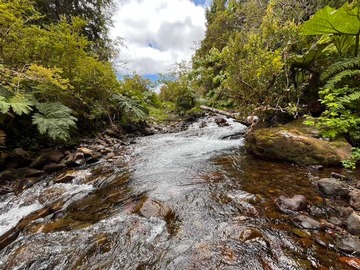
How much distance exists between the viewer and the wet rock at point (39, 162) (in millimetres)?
4801

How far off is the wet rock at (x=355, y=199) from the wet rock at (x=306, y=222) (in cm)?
61

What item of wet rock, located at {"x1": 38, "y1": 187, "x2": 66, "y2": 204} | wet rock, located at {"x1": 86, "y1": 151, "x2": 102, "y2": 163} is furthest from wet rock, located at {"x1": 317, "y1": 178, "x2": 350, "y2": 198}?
wet rock, located at {"x1": 86, "y1": 151, "x2": 102, "y2": 163}

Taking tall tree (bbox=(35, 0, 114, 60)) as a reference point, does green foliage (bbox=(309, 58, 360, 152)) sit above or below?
below

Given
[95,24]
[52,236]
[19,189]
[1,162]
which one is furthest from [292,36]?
[95,24]

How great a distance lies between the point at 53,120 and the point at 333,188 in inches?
215

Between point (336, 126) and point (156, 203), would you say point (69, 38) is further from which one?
point (336, 126)

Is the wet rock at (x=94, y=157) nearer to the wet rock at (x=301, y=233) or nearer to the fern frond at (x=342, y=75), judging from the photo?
the wet rock at (x=301, y=233)

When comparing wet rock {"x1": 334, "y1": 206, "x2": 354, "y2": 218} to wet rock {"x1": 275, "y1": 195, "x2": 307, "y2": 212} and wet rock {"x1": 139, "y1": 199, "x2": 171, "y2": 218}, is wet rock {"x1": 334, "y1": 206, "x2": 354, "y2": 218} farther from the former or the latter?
wet rock {"x1": 139, "y1": 199, "x2": 171, "y2": 218}

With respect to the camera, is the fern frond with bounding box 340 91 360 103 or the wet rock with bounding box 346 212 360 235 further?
the fern frond with bounding box 340 91 360 103

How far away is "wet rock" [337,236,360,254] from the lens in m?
1.94

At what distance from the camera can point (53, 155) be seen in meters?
5.27

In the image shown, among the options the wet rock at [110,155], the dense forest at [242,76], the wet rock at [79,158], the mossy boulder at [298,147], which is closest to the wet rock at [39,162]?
the wet rock at [79,158]

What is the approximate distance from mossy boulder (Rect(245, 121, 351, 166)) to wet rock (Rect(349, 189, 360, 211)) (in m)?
1.23

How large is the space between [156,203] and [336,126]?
10.4ft
